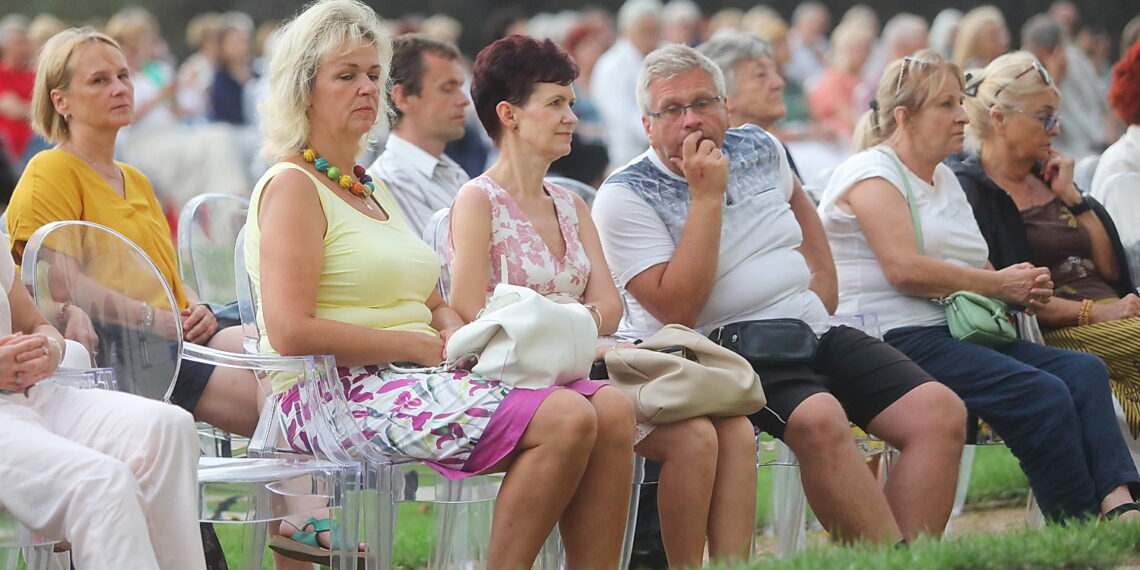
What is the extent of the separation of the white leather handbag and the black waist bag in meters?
0.68

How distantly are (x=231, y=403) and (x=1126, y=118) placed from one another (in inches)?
148

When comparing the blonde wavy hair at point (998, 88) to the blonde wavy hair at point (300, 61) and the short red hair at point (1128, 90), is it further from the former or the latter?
the blonde wavy hair at point (300, 61)

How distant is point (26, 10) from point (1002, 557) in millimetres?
17261

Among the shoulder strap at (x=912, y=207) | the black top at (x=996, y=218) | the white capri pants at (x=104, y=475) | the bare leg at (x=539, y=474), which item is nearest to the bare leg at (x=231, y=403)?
the white capri pants at (x=104, y=475)

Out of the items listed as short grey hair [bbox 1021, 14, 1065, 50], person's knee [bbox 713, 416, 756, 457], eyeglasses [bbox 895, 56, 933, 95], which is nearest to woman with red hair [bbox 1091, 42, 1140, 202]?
eyeglasses [bbox 895, 56, 933, 95]

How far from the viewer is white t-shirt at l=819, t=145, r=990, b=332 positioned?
4668 mm

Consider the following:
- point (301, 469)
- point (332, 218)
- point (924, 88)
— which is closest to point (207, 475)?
point (301, 469)

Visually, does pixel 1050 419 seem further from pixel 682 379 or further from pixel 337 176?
pixel 337 176

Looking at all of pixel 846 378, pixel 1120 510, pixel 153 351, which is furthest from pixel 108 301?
pixel 1120 510

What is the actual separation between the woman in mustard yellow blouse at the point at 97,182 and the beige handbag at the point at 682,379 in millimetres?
1005

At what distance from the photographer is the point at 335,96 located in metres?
3.69

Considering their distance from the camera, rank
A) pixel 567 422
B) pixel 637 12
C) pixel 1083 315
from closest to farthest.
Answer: pixel 567 422 < pixel 1083 315 < pixel 637 12

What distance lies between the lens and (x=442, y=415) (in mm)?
3408

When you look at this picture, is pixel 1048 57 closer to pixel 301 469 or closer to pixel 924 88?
pixel 924 88
